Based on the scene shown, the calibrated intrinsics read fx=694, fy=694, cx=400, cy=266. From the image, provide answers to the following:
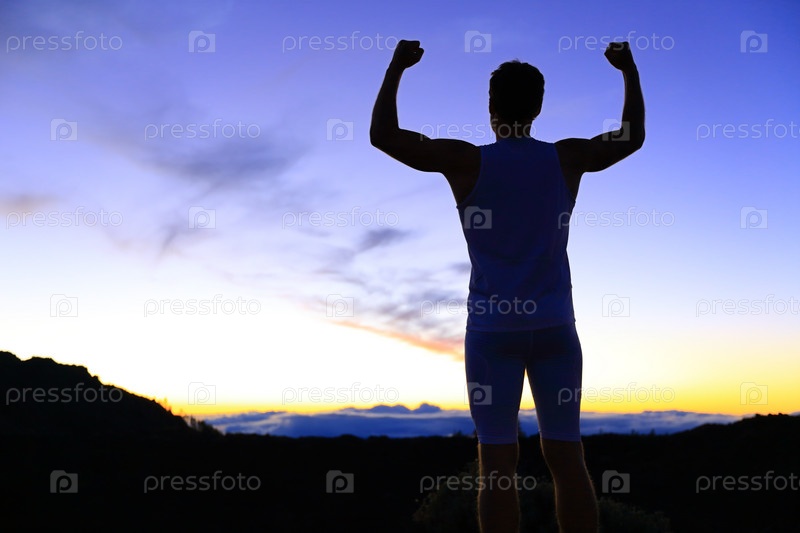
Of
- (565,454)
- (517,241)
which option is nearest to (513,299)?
(517,241)

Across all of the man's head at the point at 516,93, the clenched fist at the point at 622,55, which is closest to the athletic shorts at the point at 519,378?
the man's head at the point at 516,93

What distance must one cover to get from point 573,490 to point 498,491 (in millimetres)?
304

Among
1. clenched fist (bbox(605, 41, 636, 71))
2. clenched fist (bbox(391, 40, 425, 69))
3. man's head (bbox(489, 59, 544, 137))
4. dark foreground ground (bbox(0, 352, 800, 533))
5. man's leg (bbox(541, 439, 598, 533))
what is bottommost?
dark foreground ground (bbox(0, 352, 800, 533))

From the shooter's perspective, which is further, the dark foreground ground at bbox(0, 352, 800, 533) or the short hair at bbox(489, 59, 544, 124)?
the dark foreground ground at bbox(0, 352, 800, 533)

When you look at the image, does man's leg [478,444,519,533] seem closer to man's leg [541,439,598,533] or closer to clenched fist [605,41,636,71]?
man's leg [541,439,598,533]

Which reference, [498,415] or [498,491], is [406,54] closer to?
[498,415]

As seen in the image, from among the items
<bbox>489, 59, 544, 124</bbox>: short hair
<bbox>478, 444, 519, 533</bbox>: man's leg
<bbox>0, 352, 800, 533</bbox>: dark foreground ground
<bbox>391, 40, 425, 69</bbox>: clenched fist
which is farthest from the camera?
<bbox>0, 352, 800, 533</bbox>: dark foreground ground

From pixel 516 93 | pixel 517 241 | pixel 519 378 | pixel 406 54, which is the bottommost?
pixel 519 378

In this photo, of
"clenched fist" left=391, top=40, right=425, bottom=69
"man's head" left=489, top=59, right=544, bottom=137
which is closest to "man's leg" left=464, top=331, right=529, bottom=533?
"man's head" left=489, top=59, right=544, bottom=137

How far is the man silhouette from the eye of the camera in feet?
8.25

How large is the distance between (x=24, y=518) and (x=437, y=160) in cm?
754

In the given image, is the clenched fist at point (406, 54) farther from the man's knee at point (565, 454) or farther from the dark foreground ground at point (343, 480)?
the dark foreground ground at point (343, 480)

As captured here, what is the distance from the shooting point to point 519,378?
2551 mm

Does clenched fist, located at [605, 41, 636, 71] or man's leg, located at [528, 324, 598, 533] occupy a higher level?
clenched fist, located at [605, 41, 636, 71]
